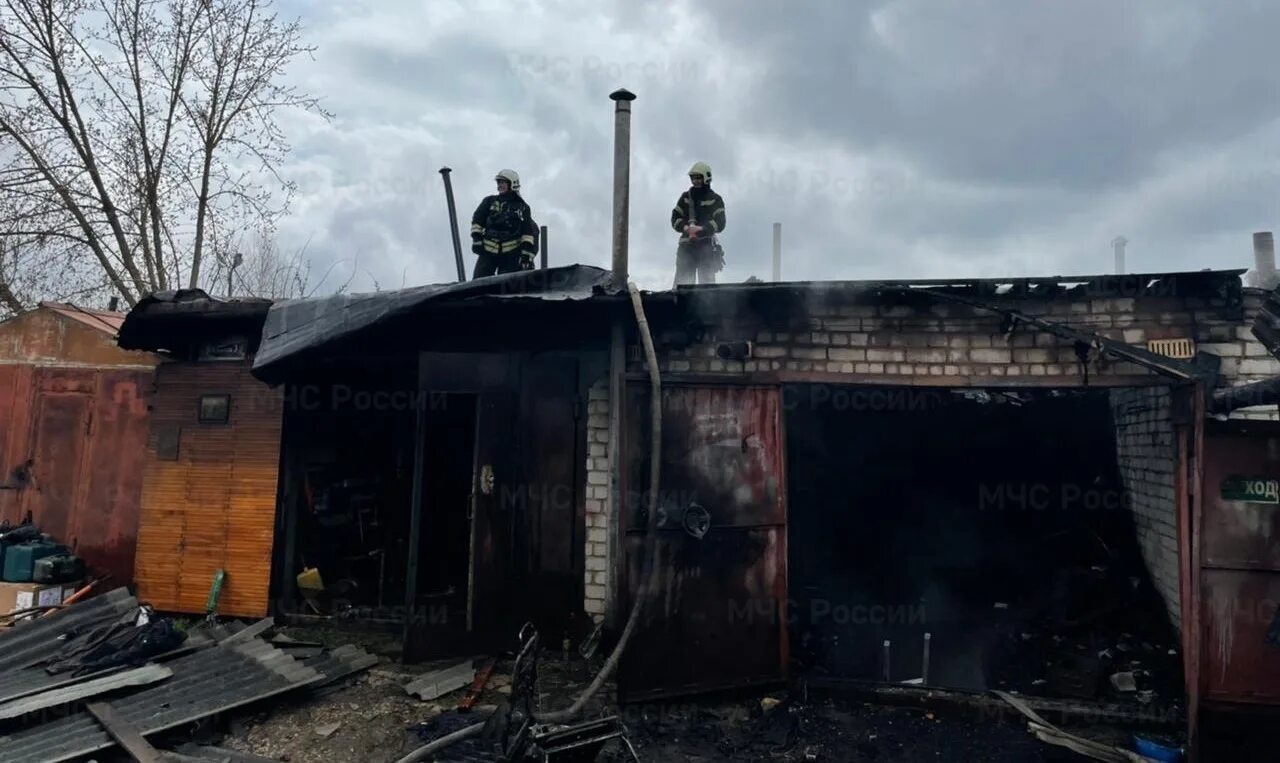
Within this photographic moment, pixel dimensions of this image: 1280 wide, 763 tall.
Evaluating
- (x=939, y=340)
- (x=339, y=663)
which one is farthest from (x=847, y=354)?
(x=339, y=663)

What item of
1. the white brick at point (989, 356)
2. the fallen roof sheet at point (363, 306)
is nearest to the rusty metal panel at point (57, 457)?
the fallen roof sheet at point (363, 306)

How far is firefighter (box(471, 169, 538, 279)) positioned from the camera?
313 inches

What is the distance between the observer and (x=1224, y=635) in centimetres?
452

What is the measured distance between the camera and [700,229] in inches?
316

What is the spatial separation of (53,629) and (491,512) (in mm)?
3893

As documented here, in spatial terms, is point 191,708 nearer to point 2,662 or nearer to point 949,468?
point 2,662

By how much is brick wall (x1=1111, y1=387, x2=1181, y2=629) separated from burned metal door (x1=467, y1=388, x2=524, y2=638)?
532 cm

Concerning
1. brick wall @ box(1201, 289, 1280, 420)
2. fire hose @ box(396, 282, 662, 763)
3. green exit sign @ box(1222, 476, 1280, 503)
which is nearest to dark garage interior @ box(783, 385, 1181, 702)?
fire hose @ box(396, 282, 662, 763)

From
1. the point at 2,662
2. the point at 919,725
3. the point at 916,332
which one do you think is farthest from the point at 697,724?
the point at 2,662

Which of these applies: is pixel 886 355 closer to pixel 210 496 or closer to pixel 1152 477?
pixel 1152 477

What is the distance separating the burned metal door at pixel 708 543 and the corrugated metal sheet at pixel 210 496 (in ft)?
13.3

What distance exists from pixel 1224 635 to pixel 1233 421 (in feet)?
4.54

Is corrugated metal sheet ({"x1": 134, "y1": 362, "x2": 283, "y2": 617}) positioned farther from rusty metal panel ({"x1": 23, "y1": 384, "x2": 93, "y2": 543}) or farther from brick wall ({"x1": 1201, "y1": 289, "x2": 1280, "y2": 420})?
brick wall ({"x1": 1201, "y1": 289, "x2": 1280, "y2": 420})

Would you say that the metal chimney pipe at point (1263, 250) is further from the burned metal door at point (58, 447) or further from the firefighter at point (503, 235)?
the burned metal door at point (58, 447)
